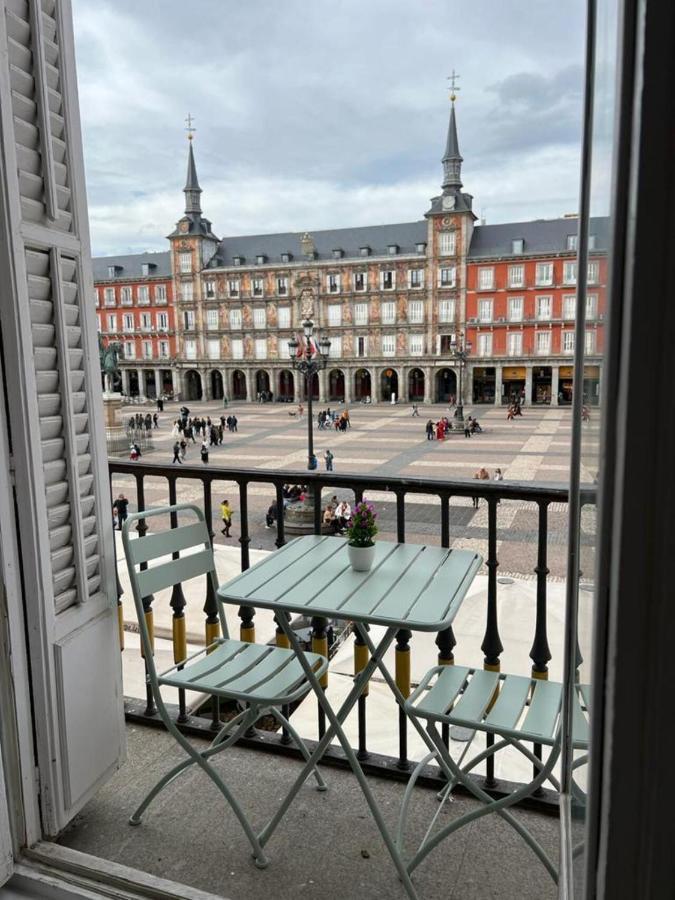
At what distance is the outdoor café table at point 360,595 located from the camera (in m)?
1.55

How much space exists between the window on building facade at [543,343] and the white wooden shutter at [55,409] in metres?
34.0

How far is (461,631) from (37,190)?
382 cm

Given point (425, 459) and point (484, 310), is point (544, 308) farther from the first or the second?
point (425, 459)

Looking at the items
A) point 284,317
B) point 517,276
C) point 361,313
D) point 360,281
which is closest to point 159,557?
point 517,276

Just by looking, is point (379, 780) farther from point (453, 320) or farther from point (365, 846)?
point (453, 320)

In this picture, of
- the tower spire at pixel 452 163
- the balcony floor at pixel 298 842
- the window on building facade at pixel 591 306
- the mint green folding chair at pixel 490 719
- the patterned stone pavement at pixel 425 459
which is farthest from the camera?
the tower spire at pixel 452 163

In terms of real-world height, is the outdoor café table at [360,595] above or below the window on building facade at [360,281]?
below

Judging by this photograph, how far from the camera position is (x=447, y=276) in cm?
3556

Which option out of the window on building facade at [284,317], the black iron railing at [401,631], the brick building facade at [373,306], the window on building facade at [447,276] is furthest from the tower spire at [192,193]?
the black iron railing at [401,631]

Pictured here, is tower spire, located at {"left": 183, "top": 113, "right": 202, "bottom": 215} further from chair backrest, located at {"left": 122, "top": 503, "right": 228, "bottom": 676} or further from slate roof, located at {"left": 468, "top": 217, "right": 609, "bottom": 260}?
chair backrest, located at {"left": 122, "top": 503, "right": 228, "bottom": 676}

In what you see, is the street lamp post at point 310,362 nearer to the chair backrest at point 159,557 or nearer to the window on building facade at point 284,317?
the chair backrest at point 159,557

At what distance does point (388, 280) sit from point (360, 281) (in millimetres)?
1643

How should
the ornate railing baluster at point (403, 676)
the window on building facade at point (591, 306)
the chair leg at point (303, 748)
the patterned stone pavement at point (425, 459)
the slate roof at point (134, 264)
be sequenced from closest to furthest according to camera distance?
the window on building facade at point (591, 306)
the chair leg at point (303, 748)
the ornate railing baluster at point (403, 676)
the patterned stone pavement at point (425, 459)
the slate roof at point (134, 264)

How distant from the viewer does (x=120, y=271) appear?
1663 inches
